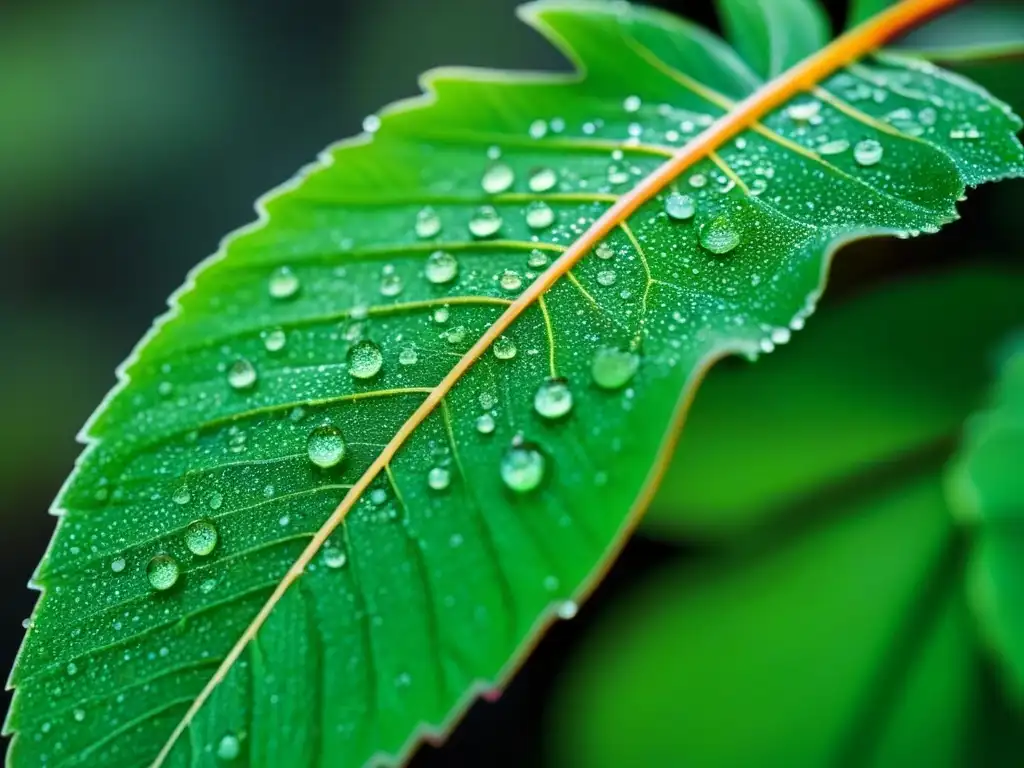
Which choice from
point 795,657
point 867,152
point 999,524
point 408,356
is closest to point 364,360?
point 408,356

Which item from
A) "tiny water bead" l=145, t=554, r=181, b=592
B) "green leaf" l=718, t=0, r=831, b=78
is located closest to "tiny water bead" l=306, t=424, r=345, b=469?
"tiny water bead" l=145, t=554, r=181, b=592

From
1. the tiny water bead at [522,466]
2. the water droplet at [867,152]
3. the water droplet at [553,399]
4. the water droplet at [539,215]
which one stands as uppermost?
the water droplet at [539,215]

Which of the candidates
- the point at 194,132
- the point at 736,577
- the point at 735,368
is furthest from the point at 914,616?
the point at 194,132

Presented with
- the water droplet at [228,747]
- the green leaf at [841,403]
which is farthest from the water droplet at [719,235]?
the green leaf at [841,403]

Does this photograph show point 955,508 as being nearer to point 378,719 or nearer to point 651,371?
point 651,371

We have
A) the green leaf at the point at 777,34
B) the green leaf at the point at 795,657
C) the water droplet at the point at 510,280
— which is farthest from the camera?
the green leaf at the point at 795,657

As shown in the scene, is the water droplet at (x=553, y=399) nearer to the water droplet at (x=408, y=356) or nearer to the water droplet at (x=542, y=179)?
the water droplet at (x=408, y=356)
